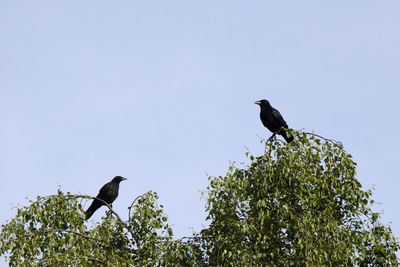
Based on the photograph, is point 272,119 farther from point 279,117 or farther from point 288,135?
point 288,135

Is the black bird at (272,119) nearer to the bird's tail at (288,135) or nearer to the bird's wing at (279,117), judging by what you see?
the bird's wing at (279,117)

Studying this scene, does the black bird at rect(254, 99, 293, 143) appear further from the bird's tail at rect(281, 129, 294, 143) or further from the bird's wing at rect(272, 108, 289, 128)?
the bird's tail at rect(281, 129, 294, 143)

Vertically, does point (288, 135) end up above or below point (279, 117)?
below

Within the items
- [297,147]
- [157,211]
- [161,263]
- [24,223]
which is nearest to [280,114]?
[297,147]

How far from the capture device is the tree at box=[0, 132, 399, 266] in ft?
35.2

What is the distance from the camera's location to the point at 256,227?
434 inches

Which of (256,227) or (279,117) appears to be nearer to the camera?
(256,227)

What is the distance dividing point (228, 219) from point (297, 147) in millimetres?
1995

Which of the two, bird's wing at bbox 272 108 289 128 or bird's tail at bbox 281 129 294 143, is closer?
bird's tail at bbox 281 129 294 143

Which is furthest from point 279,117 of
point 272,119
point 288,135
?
point 288,135

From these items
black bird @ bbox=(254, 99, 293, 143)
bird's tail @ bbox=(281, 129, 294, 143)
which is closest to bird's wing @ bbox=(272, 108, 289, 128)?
black bird @ bbox=(254, 99, 293, 143)

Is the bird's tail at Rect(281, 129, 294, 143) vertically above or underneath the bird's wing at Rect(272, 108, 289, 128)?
underneath

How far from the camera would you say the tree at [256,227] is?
10734mm

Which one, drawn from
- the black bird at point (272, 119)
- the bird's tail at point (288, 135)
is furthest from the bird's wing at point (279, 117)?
the bird's tail at point (288, 135)
